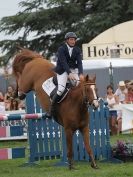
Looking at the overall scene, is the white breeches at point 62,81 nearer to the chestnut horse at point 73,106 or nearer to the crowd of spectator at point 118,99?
the chestnut horse at point 73,106

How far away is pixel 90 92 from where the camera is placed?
37.3 feet

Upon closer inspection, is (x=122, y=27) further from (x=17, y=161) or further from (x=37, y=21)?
(x=17, y=161)

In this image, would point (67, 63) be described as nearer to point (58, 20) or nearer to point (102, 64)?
point (102, 64)

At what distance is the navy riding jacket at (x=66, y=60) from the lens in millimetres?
11617

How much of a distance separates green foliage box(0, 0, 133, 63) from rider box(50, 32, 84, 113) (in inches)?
1088

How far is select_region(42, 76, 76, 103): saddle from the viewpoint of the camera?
11.7m

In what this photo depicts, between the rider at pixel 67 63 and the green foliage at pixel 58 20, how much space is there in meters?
27.6

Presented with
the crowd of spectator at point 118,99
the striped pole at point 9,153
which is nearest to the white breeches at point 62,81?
the striped pole at point 9,153

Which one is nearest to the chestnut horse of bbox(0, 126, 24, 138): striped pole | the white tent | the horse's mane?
bbox(0, 126, 24, 138): striped pole

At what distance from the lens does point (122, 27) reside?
95.4 ft

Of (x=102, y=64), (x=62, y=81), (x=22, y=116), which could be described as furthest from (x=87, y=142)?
(x=102, y=64)

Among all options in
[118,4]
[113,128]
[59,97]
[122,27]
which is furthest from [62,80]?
[118,4]

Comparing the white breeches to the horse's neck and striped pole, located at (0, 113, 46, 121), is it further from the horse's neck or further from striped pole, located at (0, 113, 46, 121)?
striped pole, located at (0, 113, 46, 121)

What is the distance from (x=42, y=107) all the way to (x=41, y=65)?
0.88 meters
